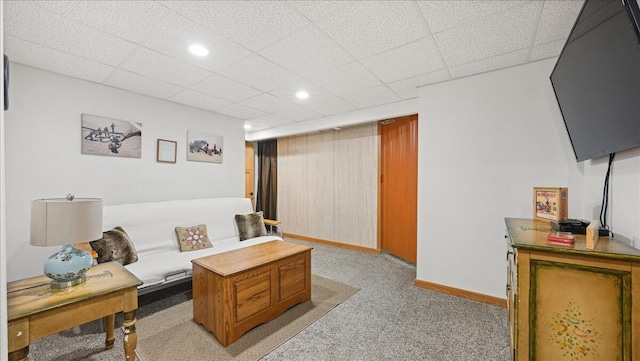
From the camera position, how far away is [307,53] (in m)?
2.34

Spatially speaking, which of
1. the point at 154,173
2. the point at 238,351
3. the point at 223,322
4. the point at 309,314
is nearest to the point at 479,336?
the point at 309,314

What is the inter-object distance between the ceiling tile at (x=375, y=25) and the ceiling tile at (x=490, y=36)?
0.29 m

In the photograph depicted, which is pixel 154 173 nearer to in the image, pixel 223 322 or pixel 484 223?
pixel 223 322

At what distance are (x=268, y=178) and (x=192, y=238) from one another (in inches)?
127

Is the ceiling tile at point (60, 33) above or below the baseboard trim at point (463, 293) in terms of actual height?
above

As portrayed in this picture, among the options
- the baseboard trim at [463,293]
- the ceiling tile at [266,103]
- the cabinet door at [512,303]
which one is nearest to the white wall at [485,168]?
the baseboard trim at [463,293]

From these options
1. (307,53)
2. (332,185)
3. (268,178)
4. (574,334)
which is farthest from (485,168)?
(268,178)

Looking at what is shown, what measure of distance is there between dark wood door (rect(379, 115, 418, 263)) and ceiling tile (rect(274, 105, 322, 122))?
1233mm

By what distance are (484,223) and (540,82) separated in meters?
1.47

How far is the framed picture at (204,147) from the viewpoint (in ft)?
13.0

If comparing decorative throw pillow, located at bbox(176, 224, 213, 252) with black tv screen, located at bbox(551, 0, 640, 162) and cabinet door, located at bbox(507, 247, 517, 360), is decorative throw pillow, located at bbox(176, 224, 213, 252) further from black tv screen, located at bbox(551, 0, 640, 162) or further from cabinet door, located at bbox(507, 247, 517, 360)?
black tv screen, located at bbox(551, 0, 640, 162)

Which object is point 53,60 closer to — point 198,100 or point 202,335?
point 198,100

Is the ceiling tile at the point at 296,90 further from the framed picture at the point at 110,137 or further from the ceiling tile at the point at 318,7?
the framed picture at the point at 110,137

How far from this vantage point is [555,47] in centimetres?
224
